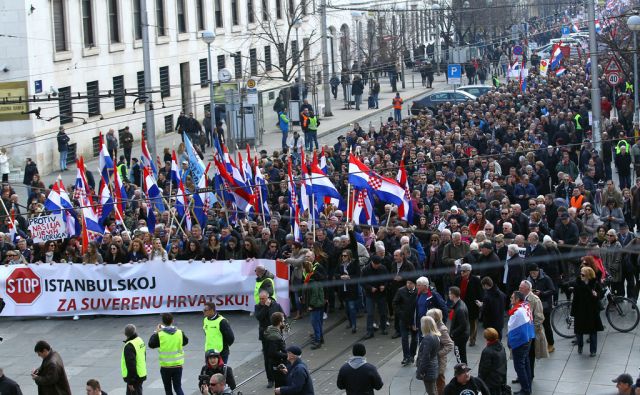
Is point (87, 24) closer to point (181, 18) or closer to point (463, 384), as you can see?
point (181, 18)

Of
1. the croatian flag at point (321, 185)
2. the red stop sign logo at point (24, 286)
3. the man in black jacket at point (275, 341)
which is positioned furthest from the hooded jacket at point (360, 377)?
the croatian flag at point (321, 185)

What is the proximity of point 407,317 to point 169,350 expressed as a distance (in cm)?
340

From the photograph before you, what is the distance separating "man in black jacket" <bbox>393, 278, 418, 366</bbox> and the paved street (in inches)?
9.5

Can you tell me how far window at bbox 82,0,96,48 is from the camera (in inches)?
1752

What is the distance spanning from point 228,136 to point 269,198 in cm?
1617

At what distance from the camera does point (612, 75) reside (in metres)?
36.2

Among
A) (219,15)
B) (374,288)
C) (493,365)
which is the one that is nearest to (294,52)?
(219,15)

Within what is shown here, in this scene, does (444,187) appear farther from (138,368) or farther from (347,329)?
(138,368)

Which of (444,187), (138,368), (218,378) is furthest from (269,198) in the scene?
(218,378)

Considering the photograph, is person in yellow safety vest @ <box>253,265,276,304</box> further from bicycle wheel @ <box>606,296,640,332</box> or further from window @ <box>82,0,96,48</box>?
window @ <box>82,0,96,48</box>

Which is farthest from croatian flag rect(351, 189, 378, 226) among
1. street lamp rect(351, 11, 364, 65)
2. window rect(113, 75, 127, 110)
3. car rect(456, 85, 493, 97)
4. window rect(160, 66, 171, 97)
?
street lamp rect(351, 11, 364, 65)

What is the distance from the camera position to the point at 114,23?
46781mm

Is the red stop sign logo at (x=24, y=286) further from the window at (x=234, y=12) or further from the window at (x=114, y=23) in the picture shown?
the window at (x=234, y=12)

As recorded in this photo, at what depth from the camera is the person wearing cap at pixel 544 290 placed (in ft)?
59.7
